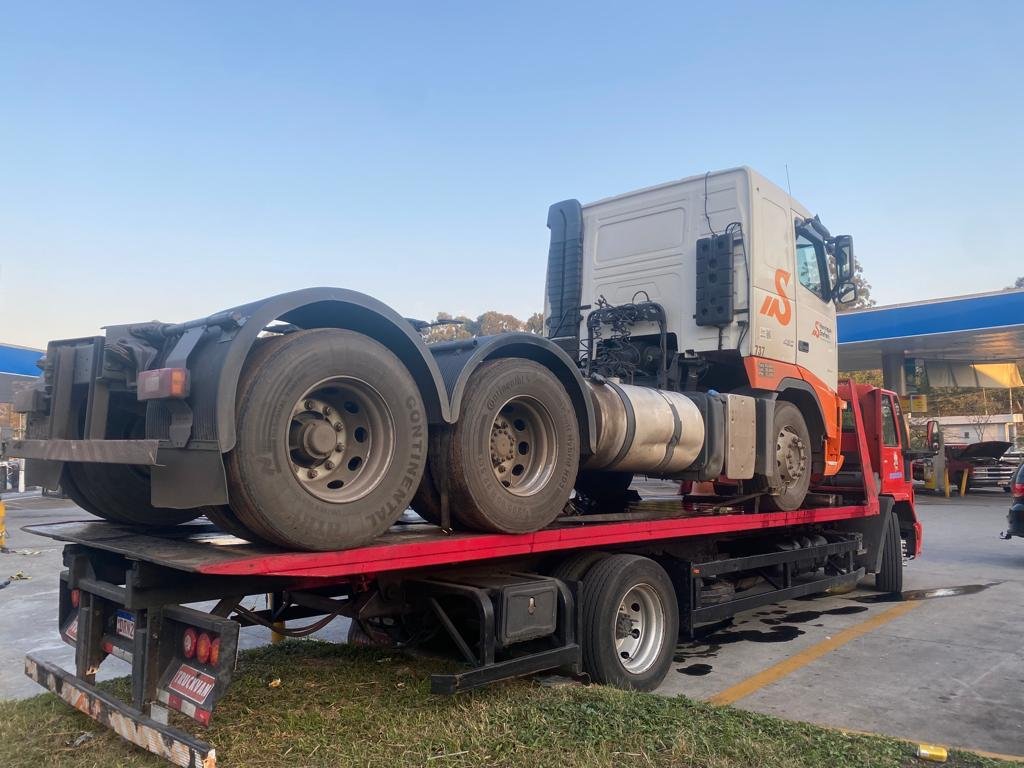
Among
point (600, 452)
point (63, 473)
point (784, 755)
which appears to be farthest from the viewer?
point (600, 452)

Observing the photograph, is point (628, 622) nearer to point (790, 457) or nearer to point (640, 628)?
point (640, 628)

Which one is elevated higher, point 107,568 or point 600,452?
point 600,452

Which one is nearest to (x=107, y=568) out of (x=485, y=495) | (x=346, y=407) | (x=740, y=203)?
(x=346, y=407)

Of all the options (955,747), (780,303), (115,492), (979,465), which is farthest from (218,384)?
(979,465)

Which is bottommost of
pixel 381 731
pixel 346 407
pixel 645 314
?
pixel 381 731

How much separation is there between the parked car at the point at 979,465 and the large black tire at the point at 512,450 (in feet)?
70.6

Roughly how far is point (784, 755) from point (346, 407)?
256cm

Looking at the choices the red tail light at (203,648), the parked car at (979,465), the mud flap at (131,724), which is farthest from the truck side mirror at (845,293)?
the parked car at (979,465)

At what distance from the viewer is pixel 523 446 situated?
475 centimetres

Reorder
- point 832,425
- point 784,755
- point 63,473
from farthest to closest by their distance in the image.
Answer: point 832,425, point 63,473, point 784,755

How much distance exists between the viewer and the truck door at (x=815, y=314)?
294 inches

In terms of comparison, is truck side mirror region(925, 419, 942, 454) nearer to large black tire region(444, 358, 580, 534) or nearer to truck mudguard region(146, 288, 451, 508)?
large black tire region(444, 358, 580, 534)

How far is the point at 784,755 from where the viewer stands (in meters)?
3.76

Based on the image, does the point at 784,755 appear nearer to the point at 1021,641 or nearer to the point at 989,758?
the point at 989,758
